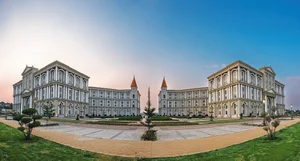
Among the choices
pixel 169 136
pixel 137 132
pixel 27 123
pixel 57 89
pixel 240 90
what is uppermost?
pixel 57 89

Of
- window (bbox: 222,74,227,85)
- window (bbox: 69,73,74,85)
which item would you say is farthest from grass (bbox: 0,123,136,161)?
window (bbox: 222,74,227,85)

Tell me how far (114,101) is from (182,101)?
36.8 metres

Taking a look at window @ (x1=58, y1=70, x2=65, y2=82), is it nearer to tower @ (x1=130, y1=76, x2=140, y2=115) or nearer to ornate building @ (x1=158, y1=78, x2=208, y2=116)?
tower @ (x1=130, y1=76, x2=140, y2=115)

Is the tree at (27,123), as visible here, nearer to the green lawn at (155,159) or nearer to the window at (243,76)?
the green lawn at (155,159)

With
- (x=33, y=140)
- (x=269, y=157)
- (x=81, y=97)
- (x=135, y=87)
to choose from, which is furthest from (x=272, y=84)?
(x=33, y=140)

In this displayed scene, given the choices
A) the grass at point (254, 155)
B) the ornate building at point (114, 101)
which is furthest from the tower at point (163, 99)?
the grass at point (254, 155)

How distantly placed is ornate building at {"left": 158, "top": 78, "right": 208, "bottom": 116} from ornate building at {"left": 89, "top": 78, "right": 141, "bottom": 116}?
15884 millimetres

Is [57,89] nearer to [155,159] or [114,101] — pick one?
[114,101]

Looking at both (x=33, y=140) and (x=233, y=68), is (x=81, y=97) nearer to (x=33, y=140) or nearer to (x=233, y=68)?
(x=233, y=68)

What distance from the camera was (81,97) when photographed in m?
73.9

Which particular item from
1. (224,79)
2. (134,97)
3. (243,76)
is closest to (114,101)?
(134,97)

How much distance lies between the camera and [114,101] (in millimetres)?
104125

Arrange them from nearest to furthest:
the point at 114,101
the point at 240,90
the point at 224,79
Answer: the point at 240,90, the point at 224,79, the point at 114,101

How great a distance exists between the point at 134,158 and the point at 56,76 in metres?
58.3
